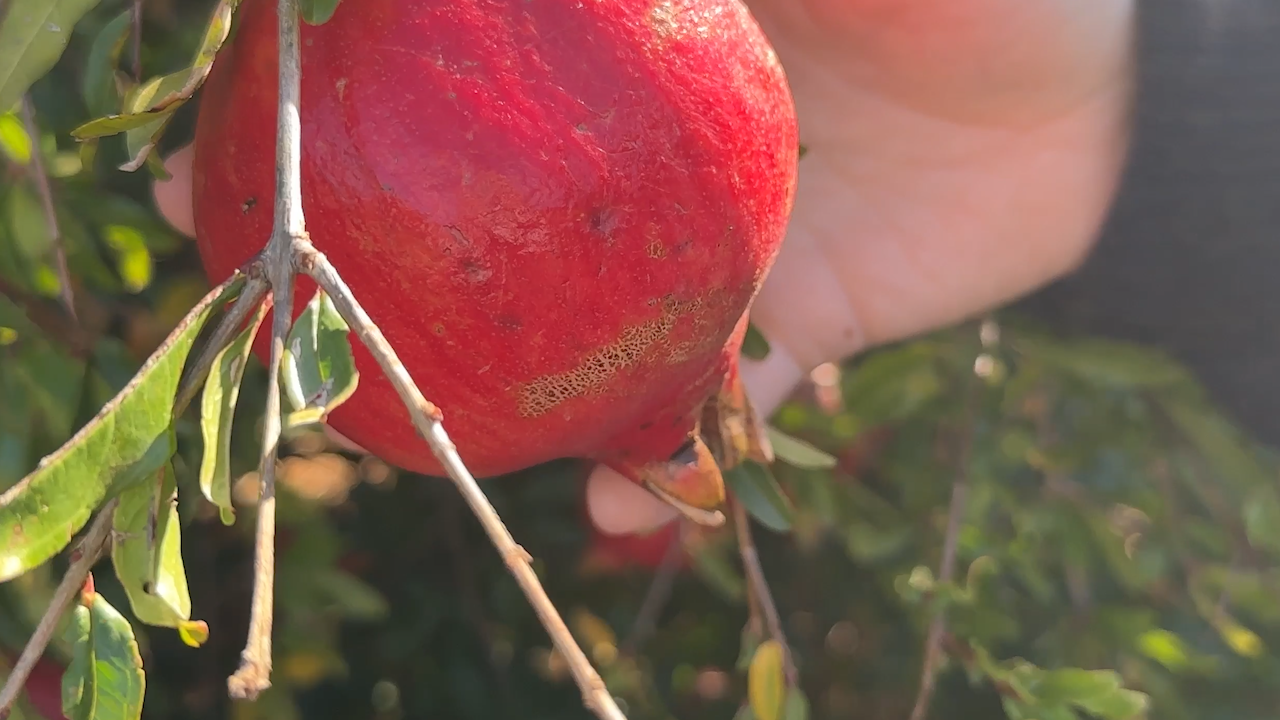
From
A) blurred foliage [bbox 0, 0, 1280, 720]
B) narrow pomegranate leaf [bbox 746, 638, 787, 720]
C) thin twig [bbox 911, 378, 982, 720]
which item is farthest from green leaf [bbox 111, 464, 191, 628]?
thin twig [bbox 911, 378, 982, 720]

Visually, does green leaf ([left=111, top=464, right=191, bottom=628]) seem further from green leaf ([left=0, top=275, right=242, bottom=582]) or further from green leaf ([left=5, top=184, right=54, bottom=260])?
green leaf ([left=5, top=184, right=54, bottom=260])

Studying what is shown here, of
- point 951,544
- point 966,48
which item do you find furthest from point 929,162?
point 951,544

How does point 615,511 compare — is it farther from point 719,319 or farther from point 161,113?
point 161,113

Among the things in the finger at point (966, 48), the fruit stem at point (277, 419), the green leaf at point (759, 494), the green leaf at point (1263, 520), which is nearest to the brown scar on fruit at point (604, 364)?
the fruit stem at point (277, 419)

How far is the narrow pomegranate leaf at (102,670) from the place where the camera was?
450 millimetres

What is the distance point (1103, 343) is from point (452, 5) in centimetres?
97

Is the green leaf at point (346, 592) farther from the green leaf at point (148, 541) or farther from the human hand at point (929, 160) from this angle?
the green leaf at point (148, 541)

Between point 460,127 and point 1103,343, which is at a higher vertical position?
point 460,127

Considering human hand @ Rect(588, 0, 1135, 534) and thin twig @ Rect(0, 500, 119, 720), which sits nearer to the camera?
thin twig @ Rect(0, 500, 119, 720)

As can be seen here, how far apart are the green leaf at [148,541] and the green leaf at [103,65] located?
28cm

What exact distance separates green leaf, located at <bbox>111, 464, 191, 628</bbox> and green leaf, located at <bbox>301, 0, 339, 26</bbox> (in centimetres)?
22

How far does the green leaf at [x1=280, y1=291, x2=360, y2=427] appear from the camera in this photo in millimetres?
406

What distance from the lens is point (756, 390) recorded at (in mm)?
1105

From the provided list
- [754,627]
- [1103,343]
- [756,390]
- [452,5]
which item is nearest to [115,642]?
[452,5]
